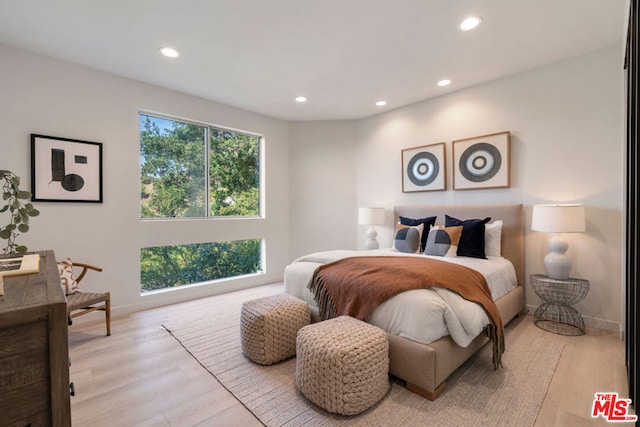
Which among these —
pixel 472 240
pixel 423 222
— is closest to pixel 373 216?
pixel 423 222

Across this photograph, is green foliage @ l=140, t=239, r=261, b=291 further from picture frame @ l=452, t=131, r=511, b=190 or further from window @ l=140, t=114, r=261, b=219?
picture frame @ l=452, t=131, r=511, b=190

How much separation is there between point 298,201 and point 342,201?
78 cm

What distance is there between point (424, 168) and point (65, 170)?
4265mm

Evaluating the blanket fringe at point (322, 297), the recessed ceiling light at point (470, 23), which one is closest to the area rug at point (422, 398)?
the blanket fringe at point (322, 297)

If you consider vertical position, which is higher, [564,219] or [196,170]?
[196,170]

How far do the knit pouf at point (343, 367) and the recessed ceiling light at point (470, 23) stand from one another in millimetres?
2535

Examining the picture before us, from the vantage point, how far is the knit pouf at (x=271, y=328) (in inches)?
86.7

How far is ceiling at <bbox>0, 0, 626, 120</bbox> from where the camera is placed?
222cm

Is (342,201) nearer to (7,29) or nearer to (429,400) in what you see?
(429,400)

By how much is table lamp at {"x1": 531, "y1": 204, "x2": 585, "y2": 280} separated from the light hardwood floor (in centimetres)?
63

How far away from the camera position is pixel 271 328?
7.25 feet

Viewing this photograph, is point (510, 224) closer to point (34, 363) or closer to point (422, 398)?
point (422, 398)

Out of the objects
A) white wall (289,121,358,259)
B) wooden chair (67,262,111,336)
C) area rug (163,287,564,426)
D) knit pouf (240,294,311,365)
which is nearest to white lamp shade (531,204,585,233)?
area rug (163,287,564,426)

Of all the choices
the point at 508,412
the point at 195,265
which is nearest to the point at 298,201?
the point at 195,265
